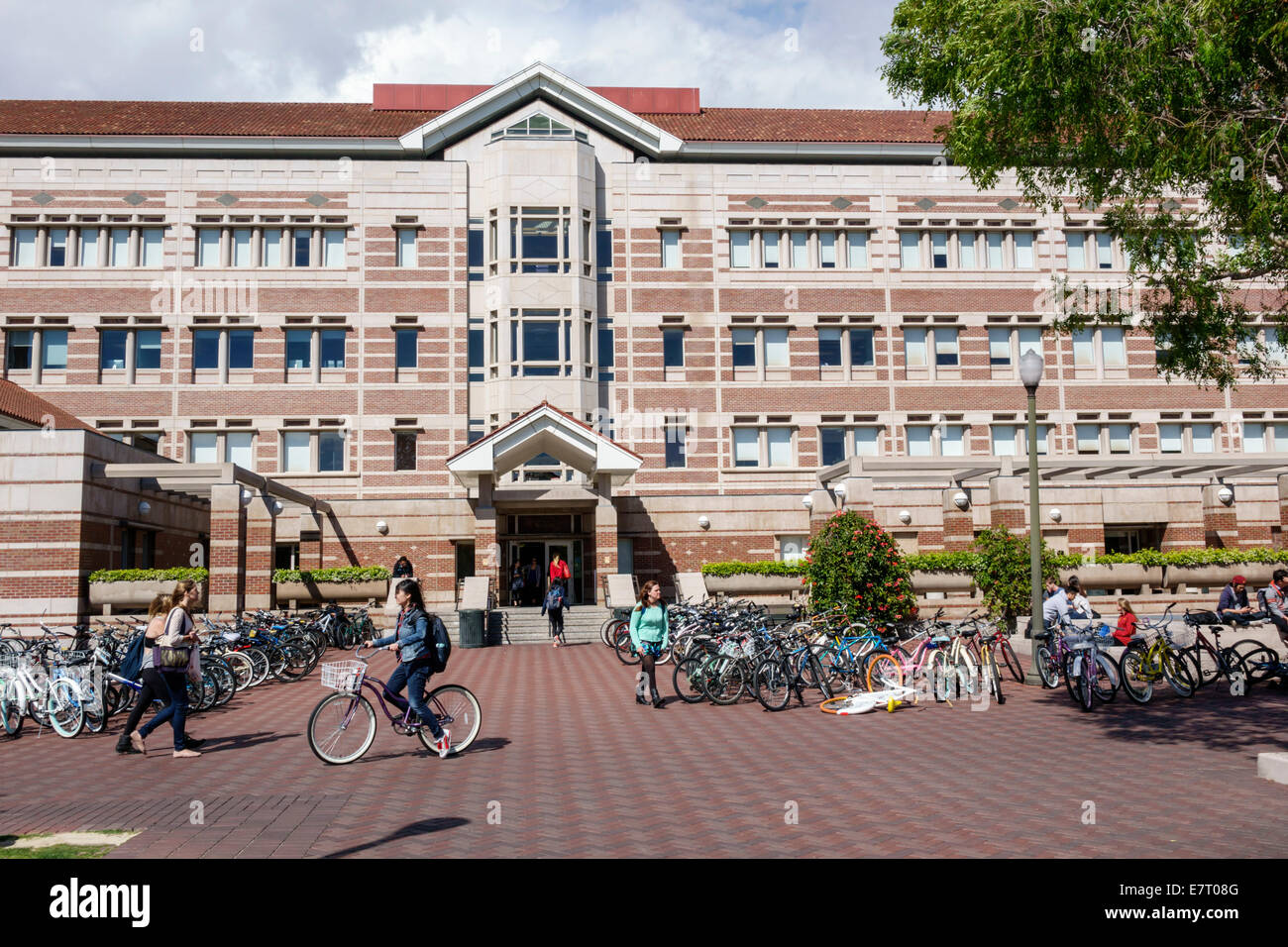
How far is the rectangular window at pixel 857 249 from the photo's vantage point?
37.1 m

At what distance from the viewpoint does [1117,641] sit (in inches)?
547

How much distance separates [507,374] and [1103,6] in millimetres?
26758

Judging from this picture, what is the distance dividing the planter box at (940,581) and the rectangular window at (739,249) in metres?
15.2

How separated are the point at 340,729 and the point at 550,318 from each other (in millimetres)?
25824

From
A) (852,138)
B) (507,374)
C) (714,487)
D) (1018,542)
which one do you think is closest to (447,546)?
(507,374)

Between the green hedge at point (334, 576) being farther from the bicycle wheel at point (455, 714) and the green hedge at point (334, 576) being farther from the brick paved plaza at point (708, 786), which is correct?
the bicycle wheel at point (455, 714)

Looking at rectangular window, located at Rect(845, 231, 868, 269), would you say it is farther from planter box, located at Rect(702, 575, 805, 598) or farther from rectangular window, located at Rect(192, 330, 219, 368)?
rectangular window, located at Rect(192, 330, 219, 368)

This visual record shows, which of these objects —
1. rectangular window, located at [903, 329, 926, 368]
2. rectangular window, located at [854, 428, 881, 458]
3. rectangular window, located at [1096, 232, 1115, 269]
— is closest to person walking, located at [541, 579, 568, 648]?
rectangular window, located at [854, 428, 881, 458]

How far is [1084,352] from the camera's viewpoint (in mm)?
37156

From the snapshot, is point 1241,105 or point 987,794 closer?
point 987,794

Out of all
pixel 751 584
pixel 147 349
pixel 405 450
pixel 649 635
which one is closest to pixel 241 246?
pixel 147 349

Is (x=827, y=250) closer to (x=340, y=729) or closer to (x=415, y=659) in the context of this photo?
(x=415, y=659)

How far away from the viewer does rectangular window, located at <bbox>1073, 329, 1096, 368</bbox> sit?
3709cm
